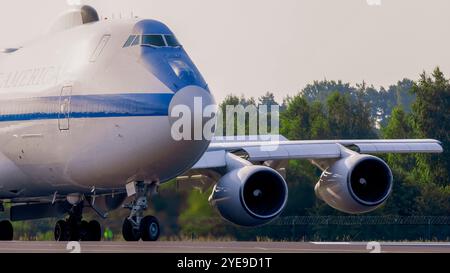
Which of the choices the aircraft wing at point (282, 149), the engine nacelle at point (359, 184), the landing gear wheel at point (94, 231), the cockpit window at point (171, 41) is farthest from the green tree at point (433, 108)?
the cockpit window at point (171, 41)

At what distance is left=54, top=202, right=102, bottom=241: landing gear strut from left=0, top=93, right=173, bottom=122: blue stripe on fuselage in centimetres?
302

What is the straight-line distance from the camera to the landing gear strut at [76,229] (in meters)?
32.8

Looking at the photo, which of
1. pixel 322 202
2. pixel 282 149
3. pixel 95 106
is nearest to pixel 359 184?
pixel 282 149

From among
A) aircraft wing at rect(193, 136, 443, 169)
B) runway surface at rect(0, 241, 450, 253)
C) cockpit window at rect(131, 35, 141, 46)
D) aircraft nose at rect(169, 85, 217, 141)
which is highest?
cockpit window at rect(131, 35, 141, 46)

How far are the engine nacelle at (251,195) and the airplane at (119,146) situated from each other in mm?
27

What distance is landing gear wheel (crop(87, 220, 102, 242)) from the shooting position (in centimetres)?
3344

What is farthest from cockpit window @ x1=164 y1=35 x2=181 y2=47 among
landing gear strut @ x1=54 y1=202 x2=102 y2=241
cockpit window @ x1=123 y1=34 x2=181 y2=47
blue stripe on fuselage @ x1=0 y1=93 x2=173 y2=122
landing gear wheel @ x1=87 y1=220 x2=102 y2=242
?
landing gear wheel @ x1=87 y1=220 x2=102 y2=242

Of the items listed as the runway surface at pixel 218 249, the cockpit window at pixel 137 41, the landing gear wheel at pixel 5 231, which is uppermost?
the cockpit window at pixel 137 41

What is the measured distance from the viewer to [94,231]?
33469 mm

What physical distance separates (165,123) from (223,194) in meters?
4.02

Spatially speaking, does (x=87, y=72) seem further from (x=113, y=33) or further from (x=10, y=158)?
(x=10, y=158)

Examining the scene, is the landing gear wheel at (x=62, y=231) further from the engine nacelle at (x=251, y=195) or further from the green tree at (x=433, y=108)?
the green tree at (x=433, y=108)

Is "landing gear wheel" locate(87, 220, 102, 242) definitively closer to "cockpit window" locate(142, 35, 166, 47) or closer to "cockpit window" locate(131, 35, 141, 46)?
"cockpit window" locate(131, 35, 141, 46)

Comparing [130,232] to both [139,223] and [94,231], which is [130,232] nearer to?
[139,223]
